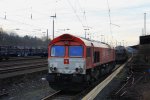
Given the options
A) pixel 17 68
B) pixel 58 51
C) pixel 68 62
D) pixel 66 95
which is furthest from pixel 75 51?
pixel 17 68

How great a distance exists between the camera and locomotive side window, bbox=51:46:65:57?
16.5m

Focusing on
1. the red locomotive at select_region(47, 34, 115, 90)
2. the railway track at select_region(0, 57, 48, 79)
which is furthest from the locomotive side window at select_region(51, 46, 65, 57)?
the railway track at select_region(0, 57, 48, 79)

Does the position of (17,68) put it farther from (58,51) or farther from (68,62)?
(68,62)

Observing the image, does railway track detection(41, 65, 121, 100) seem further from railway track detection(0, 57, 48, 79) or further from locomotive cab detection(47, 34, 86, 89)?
railway track detection(0, 57, 48, 79)

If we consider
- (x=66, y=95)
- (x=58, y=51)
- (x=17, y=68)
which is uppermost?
(x=58, y=51)

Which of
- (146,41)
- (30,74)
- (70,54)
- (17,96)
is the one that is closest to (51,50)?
(70,54)

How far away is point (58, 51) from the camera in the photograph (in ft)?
54.3

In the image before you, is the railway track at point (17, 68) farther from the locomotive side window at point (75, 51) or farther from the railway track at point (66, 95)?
the locomotive side window at point (75, 51)

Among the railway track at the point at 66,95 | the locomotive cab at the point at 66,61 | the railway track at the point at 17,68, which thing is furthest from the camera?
the railway track at the point at 17,68

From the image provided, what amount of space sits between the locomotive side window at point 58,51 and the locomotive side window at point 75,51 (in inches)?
17.3

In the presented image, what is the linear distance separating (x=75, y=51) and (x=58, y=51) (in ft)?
3.16

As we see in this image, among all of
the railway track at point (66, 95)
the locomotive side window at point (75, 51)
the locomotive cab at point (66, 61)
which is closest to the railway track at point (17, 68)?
the locomotive cab at point (66, 61)

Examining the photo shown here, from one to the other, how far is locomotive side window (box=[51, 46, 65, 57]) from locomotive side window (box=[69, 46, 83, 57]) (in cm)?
44

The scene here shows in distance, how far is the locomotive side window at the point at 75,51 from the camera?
1620cm
